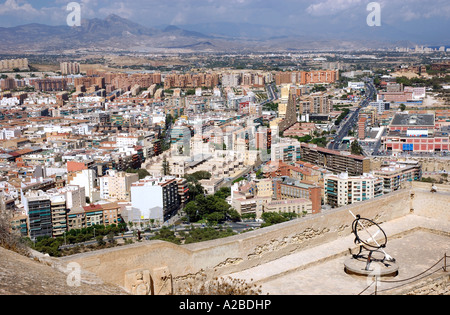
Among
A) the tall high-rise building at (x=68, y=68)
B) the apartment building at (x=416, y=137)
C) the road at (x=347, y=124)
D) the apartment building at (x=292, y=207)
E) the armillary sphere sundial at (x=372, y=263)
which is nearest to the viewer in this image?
the armillary sphere sundial at (x=372, y=263)

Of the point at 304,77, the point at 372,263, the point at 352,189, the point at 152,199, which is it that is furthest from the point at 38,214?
the point at 304,77

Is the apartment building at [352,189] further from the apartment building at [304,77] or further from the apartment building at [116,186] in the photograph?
the apartment building at [304,77]

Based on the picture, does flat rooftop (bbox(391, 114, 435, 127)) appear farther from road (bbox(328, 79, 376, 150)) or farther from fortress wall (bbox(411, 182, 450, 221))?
fortress wall (bbox(411, 182, 450, 221))

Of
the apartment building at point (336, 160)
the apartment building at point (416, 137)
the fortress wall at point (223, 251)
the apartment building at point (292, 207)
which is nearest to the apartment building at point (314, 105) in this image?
the apartment building at point (416, 137)

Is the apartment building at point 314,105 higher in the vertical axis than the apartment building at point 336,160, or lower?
higher

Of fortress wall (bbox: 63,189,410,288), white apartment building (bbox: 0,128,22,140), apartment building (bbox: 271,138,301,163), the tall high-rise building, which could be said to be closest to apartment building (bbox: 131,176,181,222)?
apartment building (bbox: 271,138,301,163)

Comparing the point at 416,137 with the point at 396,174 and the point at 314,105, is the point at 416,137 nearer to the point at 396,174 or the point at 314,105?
the point at 396,174
